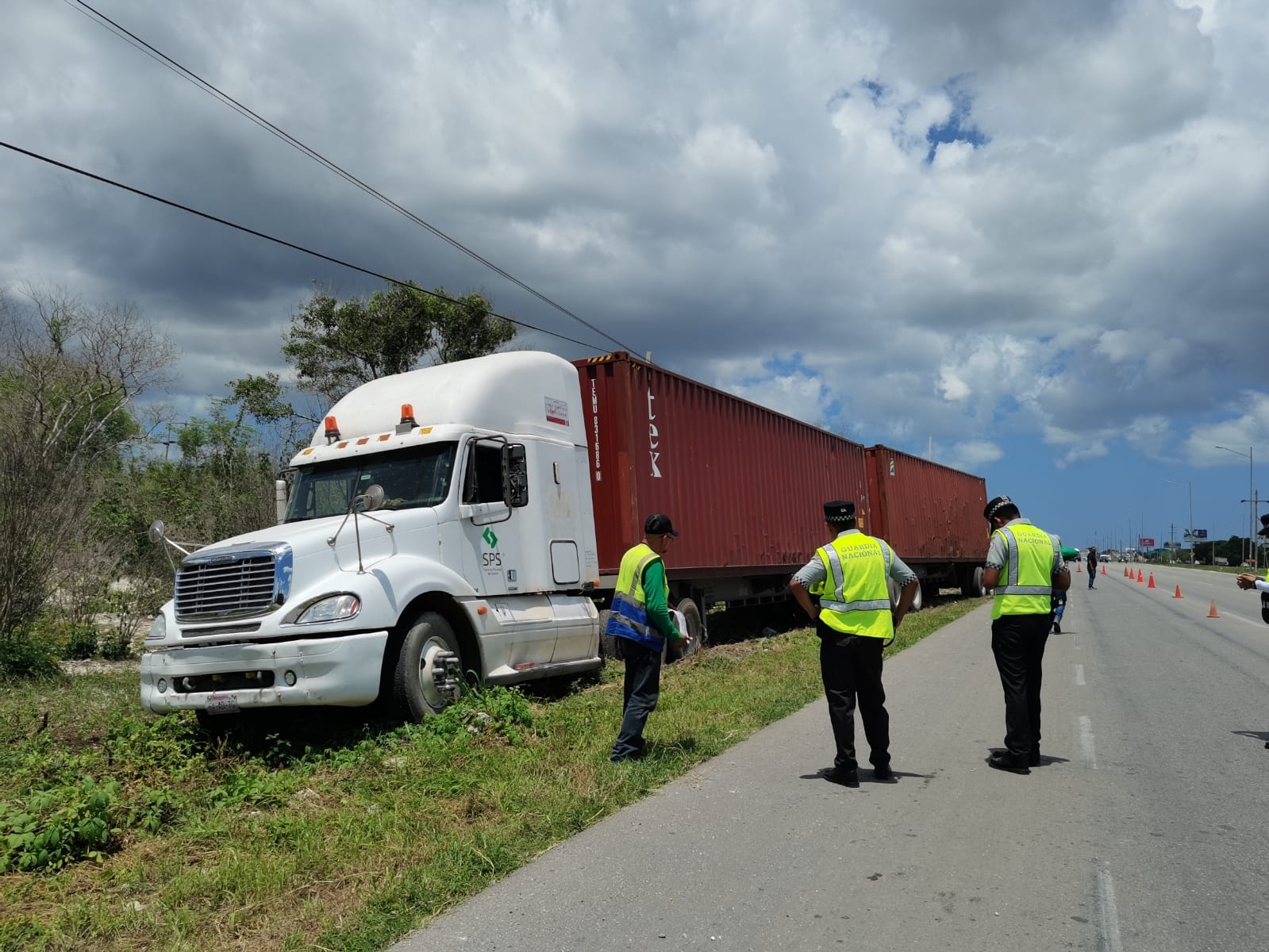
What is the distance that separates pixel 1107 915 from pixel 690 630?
8.92 meters

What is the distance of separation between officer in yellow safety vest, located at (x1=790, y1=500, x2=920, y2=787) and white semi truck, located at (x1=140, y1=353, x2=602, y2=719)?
3163 mm

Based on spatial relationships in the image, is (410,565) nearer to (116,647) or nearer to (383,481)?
(383,481)

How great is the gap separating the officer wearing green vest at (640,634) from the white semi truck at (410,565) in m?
1.85

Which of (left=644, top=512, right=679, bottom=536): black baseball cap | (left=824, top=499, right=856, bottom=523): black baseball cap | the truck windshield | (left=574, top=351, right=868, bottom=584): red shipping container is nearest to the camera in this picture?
(left=824, top=499, right=856, bottom=523): black baseball cap

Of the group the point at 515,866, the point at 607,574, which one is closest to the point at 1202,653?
the point at 607,574

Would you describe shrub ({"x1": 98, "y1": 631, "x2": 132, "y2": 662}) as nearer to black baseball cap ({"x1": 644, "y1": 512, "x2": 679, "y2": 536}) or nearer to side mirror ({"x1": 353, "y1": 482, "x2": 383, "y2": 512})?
side mirror ({"x1": 353, "y1": 482, "x2": 383, "y2": 512})

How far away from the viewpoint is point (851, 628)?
18.9 feet

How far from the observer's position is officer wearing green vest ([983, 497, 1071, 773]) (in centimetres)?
617

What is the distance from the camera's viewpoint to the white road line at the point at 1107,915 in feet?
11.4

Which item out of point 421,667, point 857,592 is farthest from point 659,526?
point 421,667

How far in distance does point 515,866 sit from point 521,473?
4691mm

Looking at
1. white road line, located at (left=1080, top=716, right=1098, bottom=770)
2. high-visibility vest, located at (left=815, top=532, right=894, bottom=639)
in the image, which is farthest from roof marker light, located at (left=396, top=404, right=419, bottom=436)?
white road line, located at (left=1080, top=716, right=1098, bottom=770)

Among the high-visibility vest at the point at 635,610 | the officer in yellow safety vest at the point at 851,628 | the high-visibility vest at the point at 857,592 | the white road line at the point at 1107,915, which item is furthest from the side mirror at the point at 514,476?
the white road line at the point at 1107,915

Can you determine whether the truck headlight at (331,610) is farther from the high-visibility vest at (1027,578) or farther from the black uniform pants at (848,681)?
the high-visibility vest at (1027,578)
